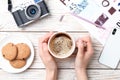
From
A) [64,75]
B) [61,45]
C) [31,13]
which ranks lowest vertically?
[64,75]

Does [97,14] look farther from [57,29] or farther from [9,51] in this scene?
[9,51]

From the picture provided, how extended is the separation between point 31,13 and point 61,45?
5.3 inches

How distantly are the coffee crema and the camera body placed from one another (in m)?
0.09

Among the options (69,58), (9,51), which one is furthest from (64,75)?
(9,51)

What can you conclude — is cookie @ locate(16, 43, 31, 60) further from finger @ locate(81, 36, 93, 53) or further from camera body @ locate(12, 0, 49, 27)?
finger @ locate(81, 36, 93, 53)

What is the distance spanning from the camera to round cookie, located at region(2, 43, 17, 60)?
1.12 metres

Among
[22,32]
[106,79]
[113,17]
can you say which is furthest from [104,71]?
[22,32]

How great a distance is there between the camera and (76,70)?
3.72 ft

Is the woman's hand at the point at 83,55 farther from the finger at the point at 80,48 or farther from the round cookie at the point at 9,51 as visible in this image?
the round cookie at the point at 9,51

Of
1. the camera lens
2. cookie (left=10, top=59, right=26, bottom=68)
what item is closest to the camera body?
the camera lens

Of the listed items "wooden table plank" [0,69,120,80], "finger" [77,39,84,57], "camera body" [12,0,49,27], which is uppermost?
"camera body" [12,0,49,27]

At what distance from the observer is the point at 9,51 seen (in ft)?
3.69

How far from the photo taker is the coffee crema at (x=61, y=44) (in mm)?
1091

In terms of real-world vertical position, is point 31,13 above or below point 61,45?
above
